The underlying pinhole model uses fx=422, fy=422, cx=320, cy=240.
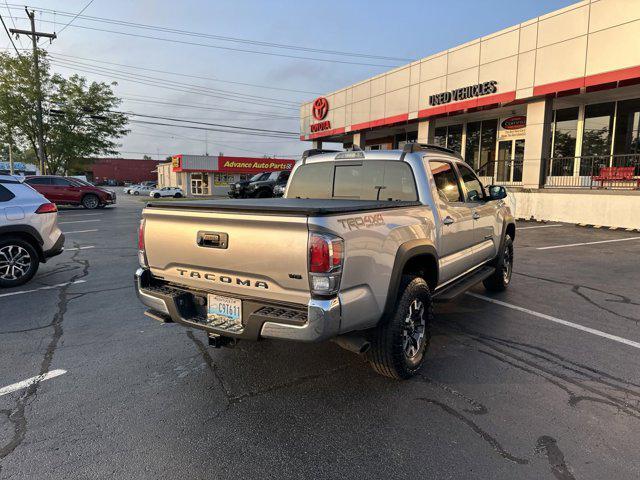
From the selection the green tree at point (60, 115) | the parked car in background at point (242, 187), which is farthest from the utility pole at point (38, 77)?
the parked car in background at point (242, 187)

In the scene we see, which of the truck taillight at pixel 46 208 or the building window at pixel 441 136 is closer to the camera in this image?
the truck taillight at pixel 46 208

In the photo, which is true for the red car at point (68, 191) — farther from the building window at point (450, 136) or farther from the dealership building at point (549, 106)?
the building window at point (450, 136)

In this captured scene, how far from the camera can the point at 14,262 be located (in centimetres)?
645

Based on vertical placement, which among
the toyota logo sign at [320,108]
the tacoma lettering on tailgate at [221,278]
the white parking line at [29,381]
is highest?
the toyota logo sign at [320,108]

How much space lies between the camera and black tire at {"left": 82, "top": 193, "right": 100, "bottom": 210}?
21.6 m

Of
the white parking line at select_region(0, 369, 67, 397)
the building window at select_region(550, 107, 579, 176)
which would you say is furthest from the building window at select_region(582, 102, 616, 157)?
the white parking line at select_region(0, 369, 67, 397)

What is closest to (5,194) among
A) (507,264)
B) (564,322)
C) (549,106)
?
(507,264)

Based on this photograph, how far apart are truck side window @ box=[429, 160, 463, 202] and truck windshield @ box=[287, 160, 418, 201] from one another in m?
0.35

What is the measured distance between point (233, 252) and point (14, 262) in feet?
17.6

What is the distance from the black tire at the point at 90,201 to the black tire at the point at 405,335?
22.2m

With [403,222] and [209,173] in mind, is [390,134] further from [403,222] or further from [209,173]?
[209,173]

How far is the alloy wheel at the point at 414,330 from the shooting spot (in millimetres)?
3393

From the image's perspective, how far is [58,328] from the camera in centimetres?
466

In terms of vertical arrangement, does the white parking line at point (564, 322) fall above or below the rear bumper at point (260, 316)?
below
